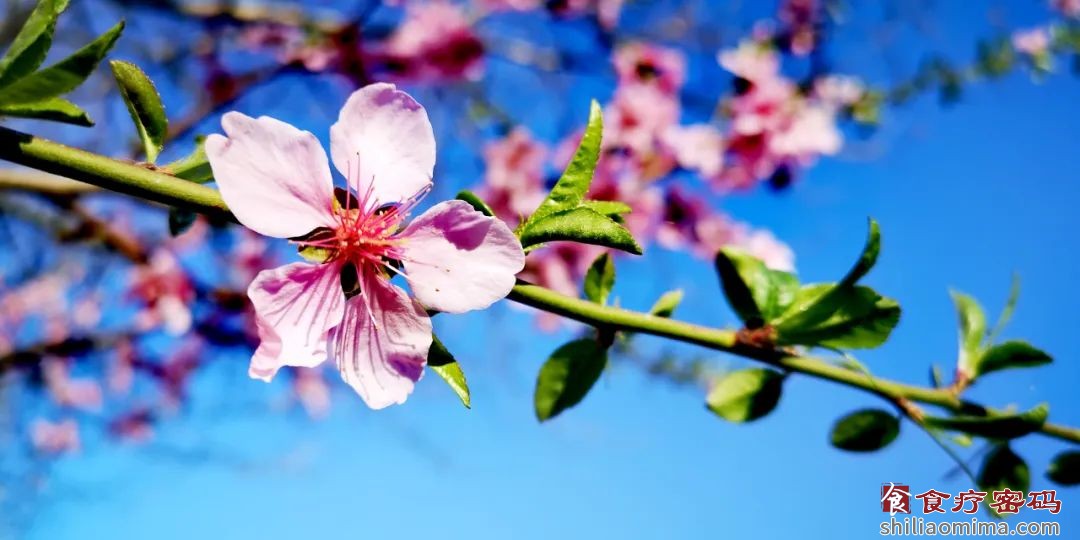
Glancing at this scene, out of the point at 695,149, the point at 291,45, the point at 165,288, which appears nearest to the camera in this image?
the point at 695,149

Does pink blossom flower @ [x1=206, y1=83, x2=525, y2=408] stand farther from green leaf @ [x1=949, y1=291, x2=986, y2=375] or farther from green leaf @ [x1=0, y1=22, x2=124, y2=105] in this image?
green leaf @ [x1=949, y1=291, x2=986, y2=375]

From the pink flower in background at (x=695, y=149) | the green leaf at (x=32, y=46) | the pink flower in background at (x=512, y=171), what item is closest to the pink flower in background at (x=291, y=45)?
the pink flower in background at (x=512, y=171)

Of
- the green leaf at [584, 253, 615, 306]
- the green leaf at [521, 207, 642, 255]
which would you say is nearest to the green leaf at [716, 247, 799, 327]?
the green leaf at [584, 253, 615, 306]

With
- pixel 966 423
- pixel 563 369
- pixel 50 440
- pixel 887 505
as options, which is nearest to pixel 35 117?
pixel 563 369

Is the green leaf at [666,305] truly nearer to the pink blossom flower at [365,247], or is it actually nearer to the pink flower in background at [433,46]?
the pink blossom flower at [365,247]

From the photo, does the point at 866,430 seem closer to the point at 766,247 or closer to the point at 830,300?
the point at 830,300

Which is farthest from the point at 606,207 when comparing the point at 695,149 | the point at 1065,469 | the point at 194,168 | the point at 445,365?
the point at 695,149
